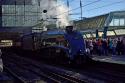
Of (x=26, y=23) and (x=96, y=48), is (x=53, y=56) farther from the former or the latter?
(x=26, y=23)

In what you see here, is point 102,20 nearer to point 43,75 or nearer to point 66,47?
point 66,47

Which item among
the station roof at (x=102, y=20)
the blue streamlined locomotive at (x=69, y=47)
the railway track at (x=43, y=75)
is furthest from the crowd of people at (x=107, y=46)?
the station roof at (x=102, y=20)

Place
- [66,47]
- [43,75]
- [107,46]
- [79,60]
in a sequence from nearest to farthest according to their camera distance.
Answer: [43,75] → [79,60] → [66,47] → [107,46]

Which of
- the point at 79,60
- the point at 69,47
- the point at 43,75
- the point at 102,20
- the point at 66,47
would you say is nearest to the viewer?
the point at 43,75

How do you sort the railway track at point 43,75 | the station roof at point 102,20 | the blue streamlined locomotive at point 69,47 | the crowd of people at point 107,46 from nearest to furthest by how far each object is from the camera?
1. the railway track at point 43,75
2. the blue streamlined locomotive at point 69,47
3. the crowd of people at point 107,46
4. the station roof at point 102,20

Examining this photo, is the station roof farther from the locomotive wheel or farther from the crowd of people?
the locomotive wheel

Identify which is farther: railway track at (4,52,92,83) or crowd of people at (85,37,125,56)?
crowd of people at (85,37,125,56)

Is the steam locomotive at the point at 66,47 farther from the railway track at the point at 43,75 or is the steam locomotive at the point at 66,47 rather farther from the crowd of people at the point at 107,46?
the crowd of people at the point at 107,46

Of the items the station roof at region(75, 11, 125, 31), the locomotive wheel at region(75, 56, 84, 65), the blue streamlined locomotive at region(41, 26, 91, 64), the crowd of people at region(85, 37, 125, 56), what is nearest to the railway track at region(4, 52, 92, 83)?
the blue streamlined locomotive at region(41, 26, 91, 64)

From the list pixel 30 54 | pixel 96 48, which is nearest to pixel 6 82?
pixel 96 48

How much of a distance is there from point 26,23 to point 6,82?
8454 cm

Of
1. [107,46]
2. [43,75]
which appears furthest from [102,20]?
[43,75]

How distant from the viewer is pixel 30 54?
42.2 meters

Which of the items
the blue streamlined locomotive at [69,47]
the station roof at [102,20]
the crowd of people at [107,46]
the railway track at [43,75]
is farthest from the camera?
the station roof at [102,20]
